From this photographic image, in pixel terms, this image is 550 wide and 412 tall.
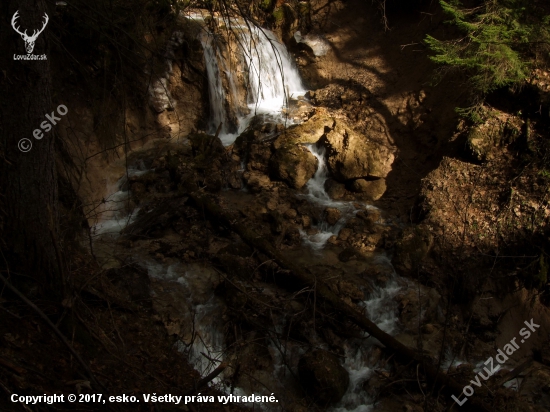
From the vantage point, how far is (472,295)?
5766 millimetres

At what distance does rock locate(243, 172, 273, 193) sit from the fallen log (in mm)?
1592

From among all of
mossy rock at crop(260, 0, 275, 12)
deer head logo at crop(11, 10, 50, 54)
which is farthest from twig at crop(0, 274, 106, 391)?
mossy rock at crop(260, 0, 275, 12)

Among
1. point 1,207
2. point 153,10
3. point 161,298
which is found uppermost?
point 153,10

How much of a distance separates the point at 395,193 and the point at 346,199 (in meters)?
1.03

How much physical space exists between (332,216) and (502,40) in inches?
155

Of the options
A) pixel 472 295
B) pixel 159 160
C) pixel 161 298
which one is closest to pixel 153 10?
pixel 159 160

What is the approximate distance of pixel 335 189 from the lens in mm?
8164

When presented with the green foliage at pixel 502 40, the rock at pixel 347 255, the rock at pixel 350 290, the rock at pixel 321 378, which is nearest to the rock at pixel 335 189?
the rock at pixel 347 255

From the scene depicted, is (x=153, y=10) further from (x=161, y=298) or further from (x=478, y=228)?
(x=478, y=228)

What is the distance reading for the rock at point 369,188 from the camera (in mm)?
8055

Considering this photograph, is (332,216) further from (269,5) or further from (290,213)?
(269,5)

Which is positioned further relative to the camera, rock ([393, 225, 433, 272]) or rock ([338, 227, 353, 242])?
rock ([338, 227, 353, 242])

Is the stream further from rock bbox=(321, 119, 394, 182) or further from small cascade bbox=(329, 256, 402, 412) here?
rock bbox=(321, 119, 394, 182)

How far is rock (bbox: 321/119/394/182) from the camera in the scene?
805cm
